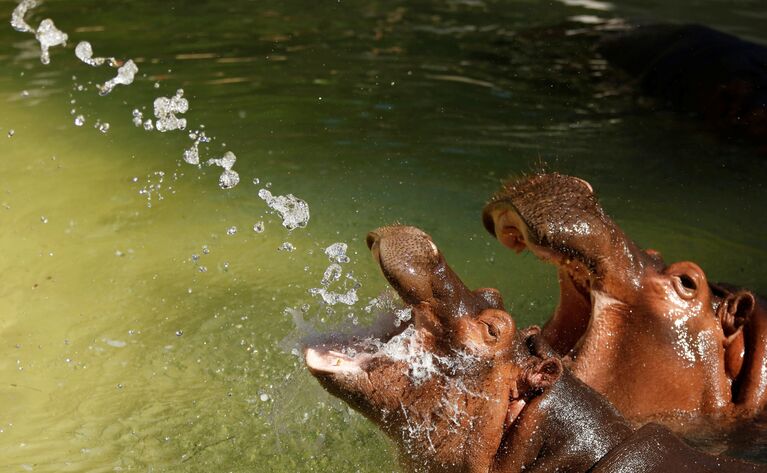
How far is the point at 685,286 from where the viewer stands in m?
3.49

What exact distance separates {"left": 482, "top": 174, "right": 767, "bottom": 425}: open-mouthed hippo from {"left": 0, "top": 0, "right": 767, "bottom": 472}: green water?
832 millimetres

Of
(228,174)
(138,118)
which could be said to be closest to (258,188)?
(228,174)

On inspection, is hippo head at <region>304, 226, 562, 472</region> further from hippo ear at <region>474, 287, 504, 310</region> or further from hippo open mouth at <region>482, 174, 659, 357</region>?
hippo open mouth at <region>482, 174, 659, 357</region>

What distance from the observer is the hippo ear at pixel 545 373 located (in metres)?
2.86

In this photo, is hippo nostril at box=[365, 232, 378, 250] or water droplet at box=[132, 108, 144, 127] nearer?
hippo nostril at box=[365, 232, 378, 250]

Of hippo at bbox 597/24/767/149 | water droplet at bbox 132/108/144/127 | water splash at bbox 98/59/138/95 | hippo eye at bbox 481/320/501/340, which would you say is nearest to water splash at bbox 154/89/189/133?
water droplet at bbox 132/108/144/127

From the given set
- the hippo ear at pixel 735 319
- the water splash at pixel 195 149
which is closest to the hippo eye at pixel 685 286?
the hippo ear at pixel 735 319

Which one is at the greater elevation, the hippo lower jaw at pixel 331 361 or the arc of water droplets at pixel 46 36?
the hippo lower jaw at pixel 331 361

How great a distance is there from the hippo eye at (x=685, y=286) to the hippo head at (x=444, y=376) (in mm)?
737

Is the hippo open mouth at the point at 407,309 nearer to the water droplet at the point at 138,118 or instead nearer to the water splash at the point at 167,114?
the water splash at the point at 167,114

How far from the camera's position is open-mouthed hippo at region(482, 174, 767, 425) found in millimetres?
3285

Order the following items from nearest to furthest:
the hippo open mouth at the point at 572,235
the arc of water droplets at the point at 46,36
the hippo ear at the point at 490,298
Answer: the hippo ear at the point at 490,298
the hippo open mouth at the point at 572,235
the arc of water droplets at the point at 46,36

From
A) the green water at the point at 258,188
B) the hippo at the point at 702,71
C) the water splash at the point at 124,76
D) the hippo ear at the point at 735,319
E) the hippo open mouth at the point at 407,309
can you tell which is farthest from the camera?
the hippo at the point at 702,71

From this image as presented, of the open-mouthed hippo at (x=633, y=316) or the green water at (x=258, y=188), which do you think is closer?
the open-mouthed hippo at (x=633, y=316)
